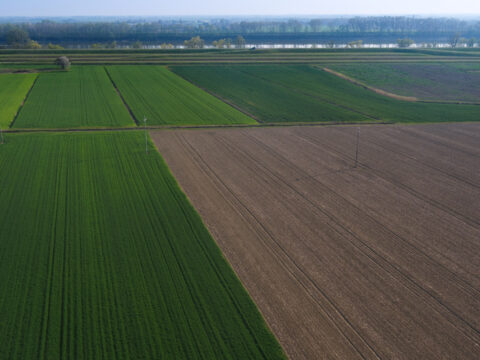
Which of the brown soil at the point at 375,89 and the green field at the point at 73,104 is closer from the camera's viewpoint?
the green field at the point at 73,104

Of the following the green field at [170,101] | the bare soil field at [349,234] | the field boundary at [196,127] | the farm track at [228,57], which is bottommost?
the bare soil field at [349,234]

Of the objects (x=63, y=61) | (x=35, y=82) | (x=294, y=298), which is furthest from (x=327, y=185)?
(x=63, y=61)

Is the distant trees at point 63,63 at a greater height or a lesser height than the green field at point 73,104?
greater

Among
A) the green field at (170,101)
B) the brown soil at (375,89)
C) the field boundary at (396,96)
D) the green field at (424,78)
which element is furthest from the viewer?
the green field at (424,78)

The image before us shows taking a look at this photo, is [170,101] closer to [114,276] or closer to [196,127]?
[196,127]

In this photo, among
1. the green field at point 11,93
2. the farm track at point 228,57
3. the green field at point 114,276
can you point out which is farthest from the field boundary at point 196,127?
the farm track at point 228,57

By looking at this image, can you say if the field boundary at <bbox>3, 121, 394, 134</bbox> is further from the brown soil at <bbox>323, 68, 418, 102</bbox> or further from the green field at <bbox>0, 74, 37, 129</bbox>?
the brown soil at <bbox>323, 68, 418, 102</bbox>

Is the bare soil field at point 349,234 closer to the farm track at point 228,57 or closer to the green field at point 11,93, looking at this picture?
the green field at point 11,93

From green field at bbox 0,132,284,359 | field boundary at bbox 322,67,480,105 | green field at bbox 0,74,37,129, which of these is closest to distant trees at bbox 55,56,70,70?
green field at bbox 0,74,37,129
